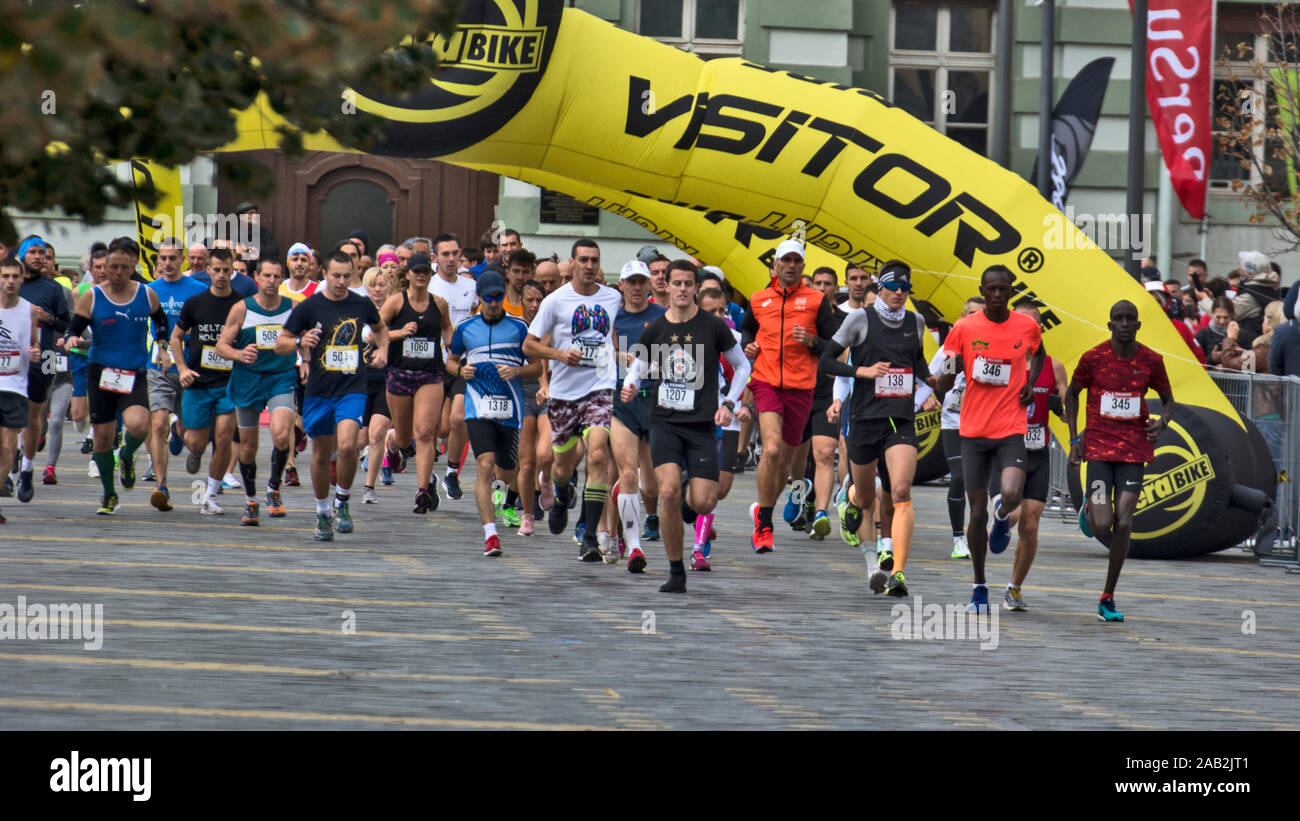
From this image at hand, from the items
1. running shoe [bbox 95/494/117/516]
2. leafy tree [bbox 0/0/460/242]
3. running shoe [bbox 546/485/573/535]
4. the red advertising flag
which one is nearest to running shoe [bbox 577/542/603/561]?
running shoe [bbox 546/485/573/535]

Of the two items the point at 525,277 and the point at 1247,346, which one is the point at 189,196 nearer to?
the point at 525,277

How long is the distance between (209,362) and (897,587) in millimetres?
6101

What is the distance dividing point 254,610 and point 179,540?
3.25 m

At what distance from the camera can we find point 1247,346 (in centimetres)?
1777

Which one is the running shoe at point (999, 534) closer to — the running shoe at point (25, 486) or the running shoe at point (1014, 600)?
the running shoe at point (1014, 600)

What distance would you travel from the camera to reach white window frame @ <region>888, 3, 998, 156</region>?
27.9 m

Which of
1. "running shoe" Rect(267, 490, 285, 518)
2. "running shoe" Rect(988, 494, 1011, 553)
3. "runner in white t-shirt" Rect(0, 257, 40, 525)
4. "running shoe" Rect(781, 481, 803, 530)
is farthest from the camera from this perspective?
"running shoe" Rect(781, 481, 803, 530)

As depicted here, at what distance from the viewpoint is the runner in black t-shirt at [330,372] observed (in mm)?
12688

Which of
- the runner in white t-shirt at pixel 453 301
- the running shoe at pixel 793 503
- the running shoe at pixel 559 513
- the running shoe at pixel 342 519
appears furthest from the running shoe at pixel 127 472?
the running shoe at pixel 793 503

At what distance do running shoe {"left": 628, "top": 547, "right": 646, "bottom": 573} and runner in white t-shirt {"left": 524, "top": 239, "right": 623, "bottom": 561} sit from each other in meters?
0.54

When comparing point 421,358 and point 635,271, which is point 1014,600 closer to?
point 635,271

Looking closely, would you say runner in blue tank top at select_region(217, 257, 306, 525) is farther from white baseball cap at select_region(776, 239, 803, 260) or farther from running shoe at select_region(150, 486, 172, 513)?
white baseball cap at select_region(776, 239, 803, 260)
